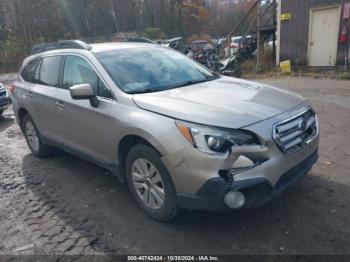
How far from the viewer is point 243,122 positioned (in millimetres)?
2869

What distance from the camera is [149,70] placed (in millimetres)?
3996

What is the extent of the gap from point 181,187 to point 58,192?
2.09 m

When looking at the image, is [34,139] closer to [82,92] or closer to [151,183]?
[82,92]

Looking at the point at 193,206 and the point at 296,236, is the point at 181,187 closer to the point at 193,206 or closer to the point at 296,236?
the point at 193,206

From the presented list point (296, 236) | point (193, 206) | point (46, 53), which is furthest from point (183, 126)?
point (46, 53)

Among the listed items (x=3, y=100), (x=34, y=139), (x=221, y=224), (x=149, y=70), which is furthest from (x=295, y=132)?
(x=3, y=100)

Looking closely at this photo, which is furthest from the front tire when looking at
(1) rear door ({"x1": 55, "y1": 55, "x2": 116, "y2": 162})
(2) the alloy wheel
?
(1) rear door ({"x1": 55, "y1": 55, "x2": 116, "y2": 162})

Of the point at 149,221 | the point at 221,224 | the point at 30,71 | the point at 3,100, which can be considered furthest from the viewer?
the point at 3,100

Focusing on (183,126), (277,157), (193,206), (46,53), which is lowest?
(193,206)

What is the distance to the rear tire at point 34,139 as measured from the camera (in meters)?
5.42

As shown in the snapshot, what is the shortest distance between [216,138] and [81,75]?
7.09ft

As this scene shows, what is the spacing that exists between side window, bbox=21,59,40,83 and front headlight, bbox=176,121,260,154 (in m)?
3.53

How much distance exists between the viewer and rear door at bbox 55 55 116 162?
3.69m

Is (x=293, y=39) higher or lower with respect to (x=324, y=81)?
higher
